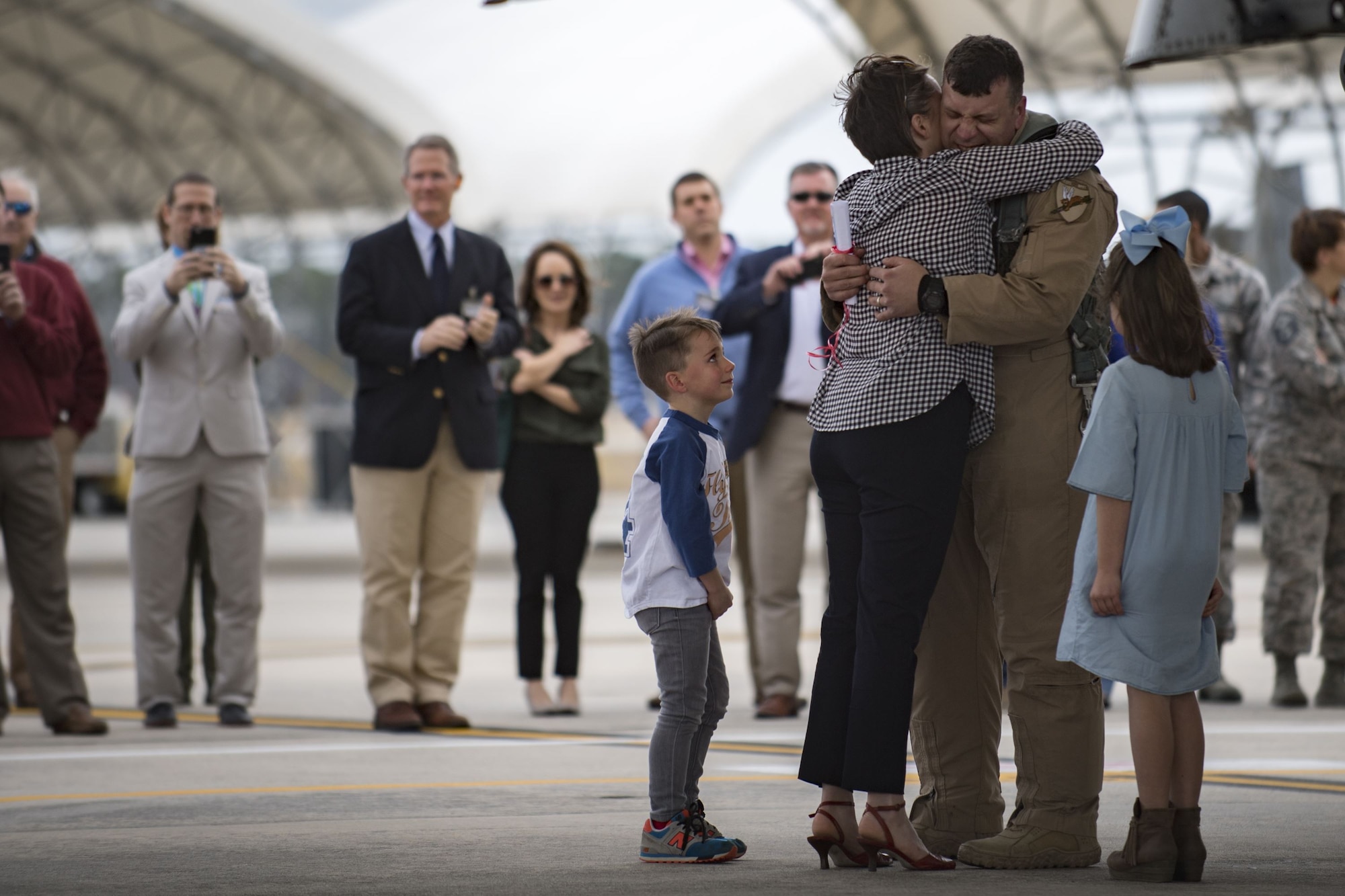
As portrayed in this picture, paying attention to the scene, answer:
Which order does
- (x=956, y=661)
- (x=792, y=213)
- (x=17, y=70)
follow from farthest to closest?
1. (x=17, y=70)
2. (x=792, y=213)
3. (x=956, y=661)

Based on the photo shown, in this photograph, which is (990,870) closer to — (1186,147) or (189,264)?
(189,264)

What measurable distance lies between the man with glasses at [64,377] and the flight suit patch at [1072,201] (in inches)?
190

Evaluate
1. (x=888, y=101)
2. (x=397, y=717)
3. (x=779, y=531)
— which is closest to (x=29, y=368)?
(x=397, y=717)

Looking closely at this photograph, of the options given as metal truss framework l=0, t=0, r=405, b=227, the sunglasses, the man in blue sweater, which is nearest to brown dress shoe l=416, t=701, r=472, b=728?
the man in blue sweater

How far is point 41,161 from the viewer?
45219 millimetres

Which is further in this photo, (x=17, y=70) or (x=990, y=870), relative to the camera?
(x=17, y=70)

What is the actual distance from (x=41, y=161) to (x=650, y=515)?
44.5m

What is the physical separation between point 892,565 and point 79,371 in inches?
203

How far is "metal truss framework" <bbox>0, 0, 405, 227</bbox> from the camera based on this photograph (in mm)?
36781

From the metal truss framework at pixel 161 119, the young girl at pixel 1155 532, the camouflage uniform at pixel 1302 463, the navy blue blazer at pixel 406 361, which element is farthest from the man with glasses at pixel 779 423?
the metal truss framework at pixel 161 119

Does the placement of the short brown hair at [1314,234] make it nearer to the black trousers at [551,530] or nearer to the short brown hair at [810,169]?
the short brown hair at [810,169]

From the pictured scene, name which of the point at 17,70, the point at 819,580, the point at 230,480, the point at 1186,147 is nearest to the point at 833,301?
the point at 230,480

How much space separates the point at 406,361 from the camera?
23.6ft

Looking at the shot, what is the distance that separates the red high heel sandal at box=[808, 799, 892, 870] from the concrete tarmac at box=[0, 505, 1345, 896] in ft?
0.22
